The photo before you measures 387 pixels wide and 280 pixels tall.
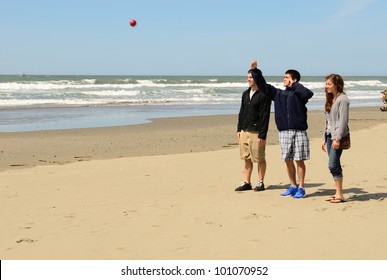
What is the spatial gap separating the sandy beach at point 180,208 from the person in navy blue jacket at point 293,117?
54 cm

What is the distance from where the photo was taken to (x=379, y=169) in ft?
28.4

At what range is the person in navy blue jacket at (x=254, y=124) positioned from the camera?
6837 mm

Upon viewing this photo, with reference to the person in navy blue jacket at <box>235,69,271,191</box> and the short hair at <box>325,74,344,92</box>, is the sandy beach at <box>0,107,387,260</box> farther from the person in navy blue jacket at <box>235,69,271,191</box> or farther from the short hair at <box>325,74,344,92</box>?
the short hair at <box>325,74,344,92</box>

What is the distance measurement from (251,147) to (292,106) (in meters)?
0.87

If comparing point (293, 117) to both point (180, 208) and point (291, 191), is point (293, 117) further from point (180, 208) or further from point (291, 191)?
point (180, 208)

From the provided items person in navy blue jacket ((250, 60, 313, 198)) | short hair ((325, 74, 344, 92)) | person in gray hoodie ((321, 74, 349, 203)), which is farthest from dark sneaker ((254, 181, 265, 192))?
short hair ((325, 74, 344, 92))

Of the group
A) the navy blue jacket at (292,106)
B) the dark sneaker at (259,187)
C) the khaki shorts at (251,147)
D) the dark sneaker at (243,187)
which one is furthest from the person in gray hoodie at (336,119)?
the dark sneaker at (243,187)

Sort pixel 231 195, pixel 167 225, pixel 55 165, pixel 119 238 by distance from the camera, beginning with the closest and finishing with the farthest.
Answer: pixel 119 238 → pixel 167 225 → pixel 231 195 → pixel 55 165

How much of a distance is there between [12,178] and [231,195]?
3.70m
